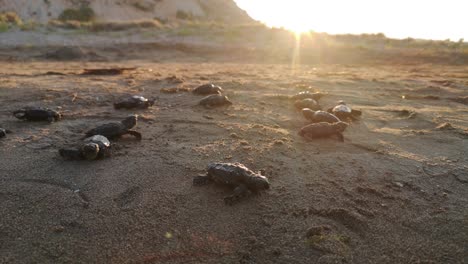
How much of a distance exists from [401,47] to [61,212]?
15.6m

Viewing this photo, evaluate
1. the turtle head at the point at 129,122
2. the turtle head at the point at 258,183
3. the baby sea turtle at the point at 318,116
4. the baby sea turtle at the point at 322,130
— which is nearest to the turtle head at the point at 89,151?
the turtle head at the point at 129,122

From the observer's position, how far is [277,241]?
231 centimetres

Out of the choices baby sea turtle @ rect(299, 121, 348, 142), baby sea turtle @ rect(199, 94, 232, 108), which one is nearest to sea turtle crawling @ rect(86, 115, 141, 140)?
baby sea turtle @ rect(199, 94, 232, 108)

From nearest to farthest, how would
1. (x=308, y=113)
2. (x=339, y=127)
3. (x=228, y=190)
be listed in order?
(x=228, y=190), (x=339, y=127), (x=308, y=113)

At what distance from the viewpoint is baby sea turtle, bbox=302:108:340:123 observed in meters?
4.38

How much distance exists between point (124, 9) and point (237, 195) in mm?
33320

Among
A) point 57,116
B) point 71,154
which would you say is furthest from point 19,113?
point 71,154

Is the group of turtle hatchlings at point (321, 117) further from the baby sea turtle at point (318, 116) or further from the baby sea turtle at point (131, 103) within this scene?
the baby sea turtle at point (131, 103)

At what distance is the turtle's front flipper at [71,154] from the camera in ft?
10.7

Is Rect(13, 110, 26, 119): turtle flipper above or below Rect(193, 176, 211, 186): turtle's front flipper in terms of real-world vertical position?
above

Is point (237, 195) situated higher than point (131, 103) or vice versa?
point (131, 103)

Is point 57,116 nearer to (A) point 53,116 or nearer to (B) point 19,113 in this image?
(A) point 53,116

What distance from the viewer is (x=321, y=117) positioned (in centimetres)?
447

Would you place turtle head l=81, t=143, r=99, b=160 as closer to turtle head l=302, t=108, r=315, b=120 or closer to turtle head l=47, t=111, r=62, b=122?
turtle head l=47, t=111, r=62, b=122
